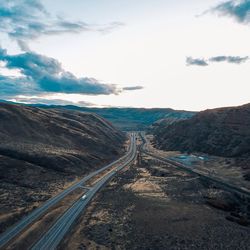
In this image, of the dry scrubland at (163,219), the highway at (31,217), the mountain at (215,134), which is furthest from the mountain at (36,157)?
the mountain at (215,134)

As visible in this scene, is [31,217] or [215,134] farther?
[215,134]

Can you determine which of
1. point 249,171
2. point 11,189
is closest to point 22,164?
point 11,189

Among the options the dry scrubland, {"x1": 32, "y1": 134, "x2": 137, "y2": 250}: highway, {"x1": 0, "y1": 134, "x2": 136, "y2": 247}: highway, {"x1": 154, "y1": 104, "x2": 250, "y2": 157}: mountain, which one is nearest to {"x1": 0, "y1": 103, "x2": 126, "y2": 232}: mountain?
{"x1": 0, "y1": 134, "x2": 136, "y2": 247}: highway

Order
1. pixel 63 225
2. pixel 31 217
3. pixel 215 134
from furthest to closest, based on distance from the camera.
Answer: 1. pixel 215 134
2. pixel 31 217
3. pixel 63 225

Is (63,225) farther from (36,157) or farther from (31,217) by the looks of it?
(36,157)

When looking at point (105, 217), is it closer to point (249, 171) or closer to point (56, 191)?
point (56, 191)

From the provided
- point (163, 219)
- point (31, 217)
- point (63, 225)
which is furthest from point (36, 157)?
Answer: point (163, 219)
